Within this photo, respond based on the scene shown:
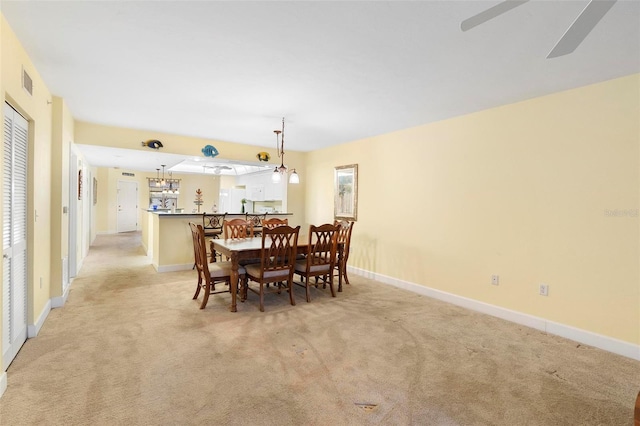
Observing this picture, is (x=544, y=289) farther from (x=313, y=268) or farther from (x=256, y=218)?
(x=256, y=218)

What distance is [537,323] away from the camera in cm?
316

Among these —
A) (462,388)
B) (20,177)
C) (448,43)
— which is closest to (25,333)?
(20,177)

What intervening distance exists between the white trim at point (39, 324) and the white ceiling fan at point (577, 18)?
3.94 meters

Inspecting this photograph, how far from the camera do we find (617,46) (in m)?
2.17

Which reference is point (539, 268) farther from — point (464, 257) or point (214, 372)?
point (214, 372)

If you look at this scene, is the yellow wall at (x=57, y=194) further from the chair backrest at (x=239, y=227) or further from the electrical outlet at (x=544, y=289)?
the electrical outlet at (x=544, y=289)

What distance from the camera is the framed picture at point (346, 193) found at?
5.46 meters

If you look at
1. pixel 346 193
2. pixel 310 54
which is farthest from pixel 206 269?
pixel 346 193

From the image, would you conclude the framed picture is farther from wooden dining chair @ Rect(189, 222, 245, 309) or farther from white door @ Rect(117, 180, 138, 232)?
white door @ Rect(117, 180, 138, 232)

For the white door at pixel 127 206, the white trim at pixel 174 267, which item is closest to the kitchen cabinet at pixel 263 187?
the white trim at pixel 174 267

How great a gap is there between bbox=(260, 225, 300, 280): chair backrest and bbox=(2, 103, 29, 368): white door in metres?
2.02

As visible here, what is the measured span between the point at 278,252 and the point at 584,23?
3.09 meters

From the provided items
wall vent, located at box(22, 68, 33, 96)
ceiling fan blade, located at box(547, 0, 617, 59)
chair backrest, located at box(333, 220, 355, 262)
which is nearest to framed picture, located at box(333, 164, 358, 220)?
chair backrest, located at box(333, 220, 355, 262)

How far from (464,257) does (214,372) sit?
307cm
